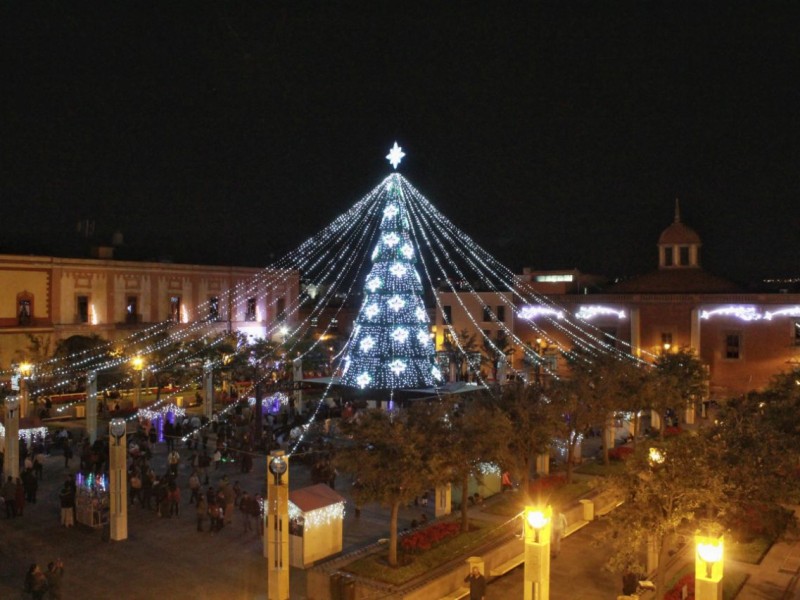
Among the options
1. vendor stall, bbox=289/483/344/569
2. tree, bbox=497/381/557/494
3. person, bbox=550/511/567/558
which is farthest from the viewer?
tree, bbox=497/381/557/494

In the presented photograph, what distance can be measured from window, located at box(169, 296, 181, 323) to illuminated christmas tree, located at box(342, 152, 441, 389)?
1872 centimetres

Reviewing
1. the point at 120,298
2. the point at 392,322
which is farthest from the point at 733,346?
the point at 120,298

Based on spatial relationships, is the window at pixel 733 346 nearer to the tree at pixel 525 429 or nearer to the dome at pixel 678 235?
the dome at pixel 678 235

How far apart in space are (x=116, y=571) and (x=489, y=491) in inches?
391

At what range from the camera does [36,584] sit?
13.6 metres

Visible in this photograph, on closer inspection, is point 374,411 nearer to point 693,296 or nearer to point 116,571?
point 116,571

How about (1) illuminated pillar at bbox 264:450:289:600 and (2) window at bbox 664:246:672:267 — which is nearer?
(1) illuminated pillar at bbox 264:450:289:600

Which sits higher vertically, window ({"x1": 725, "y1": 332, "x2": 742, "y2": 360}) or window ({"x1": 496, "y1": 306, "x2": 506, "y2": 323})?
window ({"x1": 496, "y1": 306, "x2": 506, "y2": 323})

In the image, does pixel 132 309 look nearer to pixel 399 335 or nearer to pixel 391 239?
pixel 391 239

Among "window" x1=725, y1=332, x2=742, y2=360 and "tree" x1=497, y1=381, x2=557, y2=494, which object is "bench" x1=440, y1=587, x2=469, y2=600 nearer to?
"tree" x1=497, y1=381, x2=557, y2=494

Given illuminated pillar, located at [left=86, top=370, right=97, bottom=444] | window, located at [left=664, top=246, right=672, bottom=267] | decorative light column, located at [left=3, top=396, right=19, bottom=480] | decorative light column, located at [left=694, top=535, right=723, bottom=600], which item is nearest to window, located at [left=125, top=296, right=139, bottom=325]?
illuminated pillar, located at [left=86, top=370, right=97, bottom=444]

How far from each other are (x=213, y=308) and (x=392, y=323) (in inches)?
818

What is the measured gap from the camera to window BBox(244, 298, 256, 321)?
5125cm

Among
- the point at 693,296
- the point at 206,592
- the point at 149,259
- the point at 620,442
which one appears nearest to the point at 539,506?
the point at 206,592
